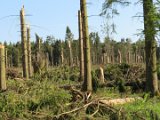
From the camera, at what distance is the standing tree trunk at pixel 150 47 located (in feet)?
51.1

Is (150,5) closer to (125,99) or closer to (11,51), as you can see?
(125,99)

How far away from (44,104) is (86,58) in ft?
28.9

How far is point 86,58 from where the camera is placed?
17.4m

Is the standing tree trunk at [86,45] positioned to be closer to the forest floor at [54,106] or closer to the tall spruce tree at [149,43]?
the tall spruce tree at [149,43]

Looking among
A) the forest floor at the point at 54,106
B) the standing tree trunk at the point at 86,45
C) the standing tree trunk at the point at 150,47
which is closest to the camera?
the forest floor at the point at 54,106

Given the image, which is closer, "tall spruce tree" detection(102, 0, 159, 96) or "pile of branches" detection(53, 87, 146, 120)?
"pile of branches" detection(53, 87, 146, 120)

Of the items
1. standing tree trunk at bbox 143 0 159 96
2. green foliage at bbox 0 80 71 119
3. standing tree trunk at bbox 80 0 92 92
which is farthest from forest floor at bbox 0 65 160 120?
standing tree trunk at bbox 80 0 92 92

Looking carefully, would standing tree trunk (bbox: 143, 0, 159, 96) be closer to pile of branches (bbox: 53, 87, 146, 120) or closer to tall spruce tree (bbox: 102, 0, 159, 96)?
tall spruce tree (bbox: 102, 0, 159, 96)

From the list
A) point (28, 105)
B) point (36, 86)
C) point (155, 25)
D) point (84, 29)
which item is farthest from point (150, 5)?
point (28, 105)

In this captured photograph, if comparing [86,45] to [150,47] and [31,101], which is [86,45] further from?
[31,101]

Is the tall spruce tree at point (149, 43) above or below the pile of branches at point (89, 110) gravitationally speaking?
above

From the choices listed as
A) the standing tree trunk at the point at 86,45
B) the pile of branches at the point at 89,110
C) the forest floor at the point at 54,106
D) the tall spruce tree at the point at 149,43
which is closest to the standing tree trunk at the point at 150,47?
the tall spruce tree at the point at 149,43

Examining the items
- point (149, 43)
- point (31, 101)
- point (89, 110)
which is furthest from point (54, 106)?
point (149, 43)

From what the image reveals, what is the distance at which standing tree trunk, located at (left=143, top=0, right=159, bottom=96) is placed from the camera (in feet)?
51.1
